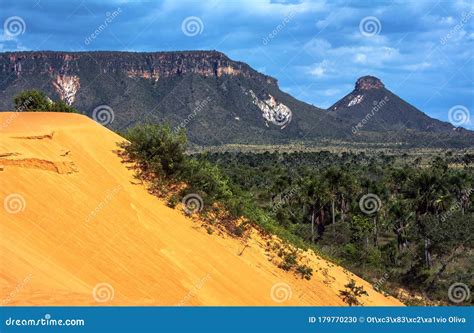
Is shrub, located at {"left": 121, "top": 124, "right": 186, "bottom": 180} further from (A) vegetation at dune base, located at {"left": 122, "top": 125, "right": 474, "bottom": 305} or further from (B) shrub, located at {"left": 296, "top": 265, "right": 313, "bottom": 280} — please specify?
(B) shrub, located at {"left": 296, "top": 265, "right": 313, "bottom": 280}

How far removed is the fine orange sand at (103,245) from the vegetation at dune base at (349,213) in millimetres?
1133

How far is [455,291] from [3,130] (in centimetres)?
2642

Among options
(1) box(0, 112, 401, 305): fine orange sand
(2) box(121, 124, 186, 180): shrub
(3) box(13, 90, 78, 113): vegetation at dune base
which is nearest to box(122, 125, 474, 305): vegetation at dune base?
(2) box(121, 124, 186, 180): shrub

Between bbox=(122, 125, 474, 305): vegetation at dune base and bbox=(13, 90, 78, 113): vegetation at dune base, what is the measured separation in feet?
26.0

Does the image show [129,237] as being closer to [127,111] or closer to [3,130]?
[3,130]

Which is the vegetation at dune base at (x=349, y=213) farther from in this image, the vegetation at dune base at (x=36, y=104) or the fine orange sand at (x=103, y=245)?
the vegetation at dune base at (x=36, y=104)

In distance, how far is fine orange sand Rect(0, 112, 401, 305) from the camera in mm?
13688

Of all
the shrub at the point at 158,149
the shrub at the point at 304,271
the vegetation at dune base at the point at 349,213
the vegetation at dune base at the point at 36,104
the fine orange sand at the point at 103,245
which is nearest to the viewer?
the fine orange sand at the point at 103,245

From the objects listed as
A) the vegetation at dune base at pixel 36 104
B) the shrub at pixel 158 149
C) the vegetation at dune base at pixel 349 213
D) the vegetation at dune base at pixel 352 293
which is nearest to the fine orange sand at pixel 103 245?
the vegetation at dune base at pixel 352 293

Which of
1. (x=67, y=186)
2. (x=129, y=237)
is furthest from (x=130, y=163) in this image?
(x=129, y=237)

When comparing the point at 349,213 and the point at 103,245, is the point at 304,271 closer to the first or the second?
the point at 103,245

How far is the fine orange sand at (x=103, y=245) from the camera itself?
13.7 m

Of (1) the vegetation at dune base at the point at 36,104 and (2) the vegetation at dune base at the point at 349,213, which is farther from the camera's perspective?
(1) the vegetation at dune base at the point at 36,104

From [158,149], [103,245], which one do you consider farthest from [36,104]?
[103,245]
